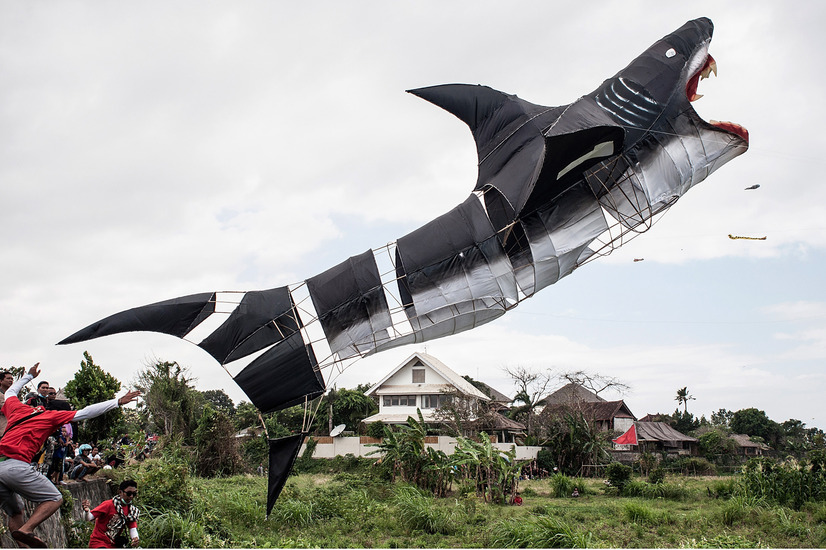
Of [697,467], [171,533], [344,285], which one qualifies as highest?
[344,285]

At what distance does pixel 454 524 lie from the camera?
14.8m

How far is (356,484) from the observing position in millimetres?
20281

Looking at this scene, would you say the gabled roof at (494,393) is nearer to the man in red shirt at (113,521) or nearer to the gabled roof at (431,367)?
the gabled roof at (431,367)

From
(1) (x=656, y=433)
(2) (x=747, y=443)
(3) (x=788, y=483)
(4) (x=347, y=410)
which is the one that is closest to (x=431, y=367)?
(4) (x=347, y=410)

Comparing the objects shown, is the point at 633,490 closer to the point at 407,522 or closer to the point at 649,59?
the point at 407,522

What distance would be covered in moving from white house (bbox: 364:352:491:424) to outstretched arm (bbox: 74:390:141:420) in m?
34.0

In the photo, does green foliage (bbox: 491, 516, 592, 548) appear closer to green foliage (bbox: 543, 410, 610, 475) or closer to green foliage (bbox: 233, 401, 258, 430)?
green foliage (bbox: 543, 410, 610, 475)

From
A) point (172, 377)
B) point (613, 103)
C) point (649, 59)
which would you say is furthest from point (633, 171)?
point (172, 377)

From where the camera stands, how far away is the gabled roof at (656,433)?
47.9m

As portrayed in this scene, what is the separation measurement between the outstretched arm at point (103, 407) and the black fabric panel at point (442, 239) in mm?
7012

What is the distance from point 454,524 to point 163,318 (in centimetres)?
831

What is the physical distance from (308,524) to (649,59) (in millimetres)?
13815

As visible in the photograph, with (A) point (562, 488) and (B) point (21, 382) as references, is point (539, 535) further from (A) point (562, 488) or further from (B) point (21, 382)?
(A) point (562, 488)

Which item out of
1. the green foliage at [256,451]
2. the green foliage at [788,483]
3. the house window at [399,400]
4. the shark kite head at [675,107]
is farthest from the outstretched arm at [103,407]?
the house window at [399,400]
